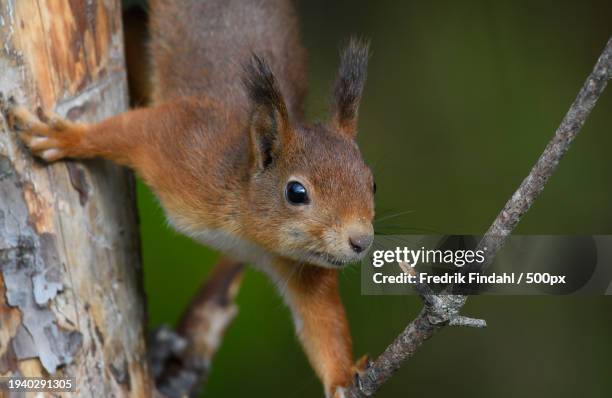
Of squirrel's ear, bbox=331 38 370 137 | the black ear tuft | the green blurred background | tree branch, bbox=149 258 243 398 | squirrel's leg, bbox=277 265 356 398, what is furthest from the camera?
the green blurred background

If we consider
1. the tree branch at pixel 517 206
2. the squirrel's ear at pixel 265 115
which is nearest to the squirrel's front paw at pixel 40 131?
the squirrel's ear at pixel 265 115

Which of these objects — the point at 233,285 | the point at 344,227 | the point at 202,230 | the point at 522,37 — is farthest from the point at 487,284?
the point at 522,37

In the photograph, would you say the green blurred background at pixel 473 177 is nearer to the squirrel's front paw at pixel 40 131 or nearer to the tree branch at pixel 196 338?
the tree branch at pixel 196 338

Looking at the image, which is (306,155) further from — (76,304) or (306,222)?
(76,304)

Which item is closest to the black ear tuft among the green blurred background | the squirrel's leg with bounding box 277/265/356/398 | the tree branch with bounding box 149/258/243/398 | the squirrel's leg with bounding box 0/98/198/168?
the squirrel's leg with bounding box 0/98/198/168

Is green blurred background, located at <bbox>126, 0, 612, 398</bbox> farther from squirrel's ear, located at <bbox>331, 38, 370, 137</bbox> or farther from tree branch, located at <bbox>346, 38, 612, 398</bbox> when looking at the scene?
tree branch, located at <bbox>346, 38, 612, 398</bbox>

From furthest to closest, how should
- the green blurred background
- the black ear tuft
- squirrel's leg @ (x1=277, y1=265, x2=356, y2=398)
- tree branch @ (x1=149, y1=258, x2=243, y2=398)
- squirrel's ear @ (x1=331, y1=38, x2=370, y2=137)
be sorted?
1. the green blurred background
2. tree branch @ (x1=149, y1=258, x2=243, y2=398)
3. squirrel's leg @ (x1=277, y1=265, x2=356, y2=398)
4. squirrel's ear @ (x1=331, y1=38, x2=370, y2=137)
5. the black ear tuft

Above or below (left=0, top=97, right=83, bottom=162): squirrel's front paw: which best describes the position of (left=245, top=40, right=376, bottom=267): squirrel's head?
below
